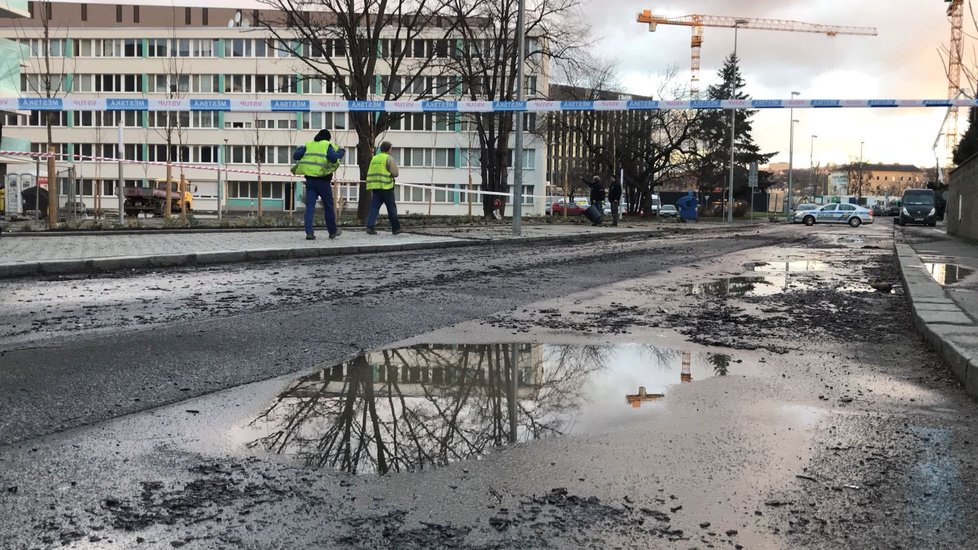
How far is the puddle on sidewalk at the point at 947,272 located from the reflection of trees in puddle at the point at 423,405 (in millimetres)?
6976

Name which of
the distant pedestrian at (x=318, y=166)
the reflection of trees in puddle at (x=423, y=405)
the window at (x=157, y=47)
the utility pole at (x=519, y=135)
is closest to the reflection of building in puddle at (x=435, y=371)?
the reflection of trees in puddle at (x=423, y=405)

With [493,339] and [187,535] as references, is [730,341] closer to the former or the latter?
[493,339]

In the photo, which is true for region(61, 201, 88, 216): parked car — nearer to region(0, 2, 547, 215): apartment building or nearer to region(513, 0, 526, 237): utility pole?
region(513, 0, 526, 237): utility pole

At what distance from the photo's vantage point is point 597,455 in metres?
3.56

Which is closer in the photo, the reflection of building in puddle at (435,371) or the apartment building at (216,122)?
the reflection of building in puddle at (435,371)

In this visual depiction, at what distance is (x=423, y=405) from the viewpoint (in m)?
4.30

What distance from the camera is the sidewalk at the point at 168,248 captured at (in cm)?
1026

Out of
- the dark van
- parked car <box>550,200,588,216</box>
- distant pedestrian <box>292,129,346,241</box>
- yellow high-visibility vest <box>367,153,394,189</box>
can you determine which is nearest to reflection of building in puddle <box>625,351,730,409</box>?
distant pedestrian <box>292,129,346,241</box>

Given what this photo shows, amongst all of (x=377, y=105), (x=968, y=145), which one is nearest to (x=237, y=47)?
(x=377, y=105)

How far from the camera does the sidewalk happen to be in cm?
1026

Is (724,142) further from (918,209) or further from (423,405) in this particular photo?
(423,405)

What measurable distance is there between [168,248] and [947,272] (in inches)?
461

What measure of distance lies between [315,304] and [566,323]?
97.5 inches

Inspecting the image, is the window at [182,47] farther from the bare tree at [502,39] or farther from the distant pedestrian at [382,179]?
the distant pedestrian at [382,179]
